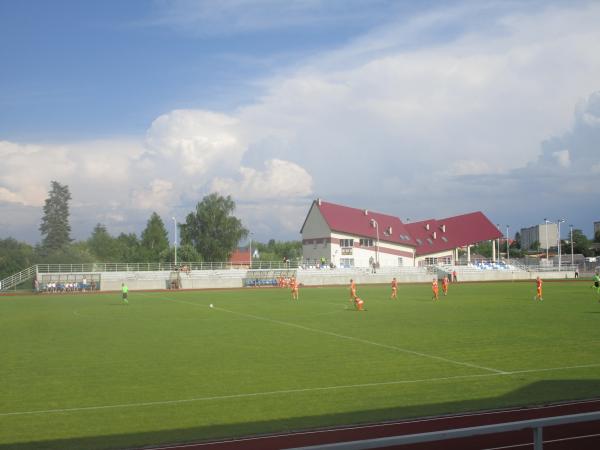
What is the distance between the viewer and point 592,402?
11406 mm

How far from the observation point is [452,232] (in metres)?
93.6

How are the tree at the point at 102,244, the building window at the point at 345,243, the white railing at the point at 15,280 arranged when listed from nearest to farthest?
1. the white railing at the point at 15,280
2. the building window at the point at 345,243
3. the tree at the point at 102,244

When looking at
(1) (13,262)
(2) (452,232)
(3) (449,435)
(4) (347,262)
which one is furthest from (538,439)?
(2) (452,232)

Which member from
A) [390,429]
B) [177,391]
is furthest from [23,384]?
[390,429]

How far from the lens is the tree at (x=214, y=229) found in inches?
3895

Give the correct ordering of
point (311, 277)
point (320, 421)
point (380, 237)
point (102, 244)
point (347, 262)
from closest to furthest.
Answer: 1. point (320, 421)
2. point (311, 277)
3. point (347, 262)
4. point (380, 237)
5. point (102, 244)

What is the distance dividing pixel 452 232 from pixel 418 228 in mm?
5510

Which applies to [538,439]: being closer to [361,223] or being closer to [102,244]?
[361,223]

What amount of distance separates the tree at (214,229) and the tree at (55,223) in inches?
992

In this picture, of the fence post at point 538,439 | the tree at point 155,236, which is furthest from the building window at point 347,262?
the fence post at point 538,439

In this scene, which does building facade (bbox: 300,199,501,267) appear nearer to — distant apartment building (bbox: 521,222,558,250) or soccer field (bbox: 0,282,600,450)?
distant apartment building (bbox: 521,222,558,250)

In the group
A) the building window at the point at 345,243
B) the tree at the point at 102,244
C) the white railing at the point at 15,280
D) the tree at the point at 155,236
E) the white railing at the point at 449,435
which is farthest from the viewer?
the tree at the point at 102,244

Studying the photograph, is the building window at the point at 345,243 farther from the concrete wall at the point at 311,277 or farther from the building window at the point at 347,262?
the concrete wall at the point at 311,277

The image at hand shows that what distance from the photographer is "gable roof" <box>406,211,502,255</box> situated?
9106 centimetres
